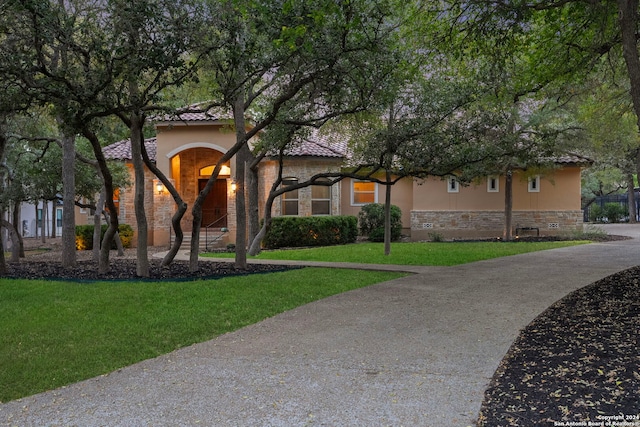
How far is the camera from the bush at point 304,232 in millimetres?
18500

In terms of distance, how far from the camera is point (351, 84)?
985 centimetres

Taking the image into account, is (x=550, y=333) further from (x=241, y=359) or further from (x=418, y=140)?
(x=418, y=140)

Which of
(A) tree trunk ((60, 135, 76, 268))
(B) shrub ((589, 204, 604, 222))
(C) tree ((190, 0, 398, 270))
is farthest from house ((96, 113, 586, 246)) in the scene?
(B) shrub ((589, 204, 604, 222))

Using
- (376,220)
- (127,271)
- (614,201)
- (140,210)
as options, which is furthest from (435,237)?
(614,201)

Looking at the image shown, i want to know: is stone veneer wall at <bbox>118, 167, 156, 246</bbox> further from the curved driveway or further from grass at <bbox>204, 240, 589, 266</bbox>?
the curved driveway

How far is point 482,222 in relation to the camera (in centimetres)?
2208

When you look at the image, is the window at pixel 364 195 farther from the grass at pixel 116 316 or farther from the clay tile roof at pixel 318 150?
the grass at pixel 116 316

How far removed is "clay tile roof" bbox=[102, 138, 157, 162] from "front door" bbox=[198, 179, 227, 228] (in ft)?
8.08

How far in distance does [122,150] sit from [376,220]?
11.5 m

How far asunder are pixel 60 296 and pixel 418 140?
8.56 metres

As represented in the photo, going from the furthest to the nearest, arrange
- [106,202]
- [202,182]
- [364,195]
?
[202,182] < [364,195] < [106,202]

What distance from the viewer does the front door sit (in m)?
22.7

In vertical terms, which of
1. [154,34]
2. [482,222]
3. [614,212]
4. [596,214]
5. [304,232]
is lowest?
[304,232]

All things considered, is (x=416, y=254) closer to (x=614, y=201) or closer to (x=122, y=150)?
(x=122, y=150)
